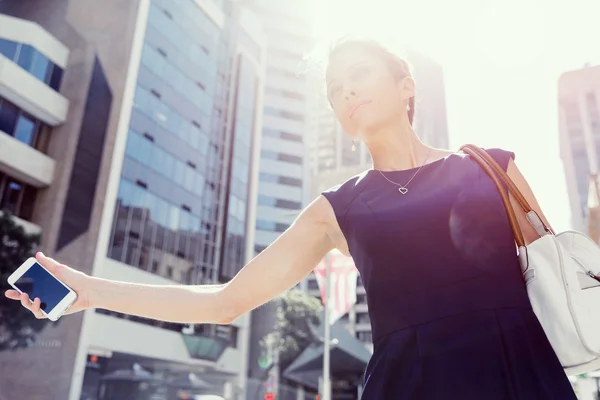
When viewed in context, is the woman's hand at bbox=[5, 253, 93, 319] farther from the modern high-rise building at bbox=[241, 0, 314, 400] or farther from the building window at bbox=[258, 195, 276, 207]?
the building window at bbox=[258, 195, 276, 207]

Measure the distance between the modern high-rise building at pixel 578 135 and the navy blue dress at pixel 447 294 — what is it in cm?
7098

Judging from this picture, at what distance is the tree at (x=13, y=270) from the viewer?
56.2 ft

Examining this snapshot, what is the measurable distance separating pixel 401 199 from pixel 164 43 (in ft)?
105

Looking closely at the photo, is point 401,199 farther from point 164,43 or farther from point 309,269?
point 164,43

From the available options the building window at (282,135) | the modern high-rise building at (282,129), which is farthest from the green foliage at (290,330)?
the building window at (282,135)

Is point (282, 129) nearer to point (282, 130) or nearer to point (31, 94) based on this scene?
point (282, 130)

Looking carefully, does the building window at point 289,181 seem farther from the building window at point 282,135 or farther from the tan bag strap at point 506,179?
the tan bag strap at point 506,179

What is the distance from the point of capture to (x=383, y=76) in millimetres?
1527

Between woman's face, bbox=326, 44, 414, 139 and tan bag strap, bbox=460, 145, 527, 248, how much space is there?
10.3 inches


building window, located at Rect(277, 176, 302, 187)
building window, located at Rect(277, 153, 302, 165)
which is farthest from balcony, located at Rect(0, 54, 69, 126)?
building window, located at Rect(277, 153, 302, 165)

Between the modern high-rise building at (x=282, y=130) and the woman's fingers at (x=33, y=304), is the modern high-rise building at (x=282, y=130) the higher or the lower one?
the higher one

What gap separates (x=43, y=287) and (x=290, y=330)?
3474 cm

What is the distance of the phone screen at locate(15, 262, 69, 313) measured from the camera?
4.67 ft

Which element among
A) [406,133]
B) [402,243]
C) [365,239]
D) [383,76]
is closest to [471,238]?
[402,243]
